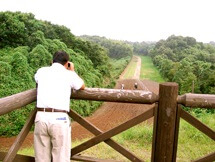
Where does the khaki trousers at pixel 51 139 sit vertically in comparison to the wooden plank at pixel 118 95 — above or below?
below

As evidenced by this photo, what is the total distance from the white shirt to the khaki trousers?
14 centimetres

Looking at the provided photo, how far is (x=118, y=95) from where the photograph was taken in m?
3.07

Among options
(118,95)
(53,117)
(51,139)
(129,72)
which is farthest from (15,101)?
(129,72)

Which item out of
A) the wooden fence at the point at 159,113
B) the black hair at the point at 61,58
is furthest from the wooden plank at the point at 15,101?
the black hair at the point at 61,58

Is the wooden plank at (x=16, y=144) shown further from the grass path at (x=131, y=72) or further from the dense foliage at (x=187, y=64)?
the grass path at (x=131, y=72)

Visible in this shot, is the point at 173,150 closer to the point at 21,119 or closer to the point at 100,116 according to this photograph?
the point at 21,119

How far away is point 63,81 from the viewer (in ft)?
9.82

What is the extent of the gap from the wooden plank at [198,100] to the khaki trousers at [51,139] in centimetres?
130

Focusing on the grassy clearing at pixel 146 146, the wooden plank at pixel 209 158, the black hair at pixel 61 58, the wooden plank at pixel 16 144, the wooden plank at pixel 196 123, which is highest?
the black hair at pixel 61 58

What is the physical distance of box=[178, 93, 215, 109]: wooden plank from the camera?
2.90 metres

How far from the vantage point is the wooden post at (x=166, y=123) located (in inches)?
115

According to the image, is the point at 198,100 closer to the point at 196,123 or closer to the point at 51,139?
the point at 196,123

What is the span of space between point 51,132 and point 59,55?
2.93 ft

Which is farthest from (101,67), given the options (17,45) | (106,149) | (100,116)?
(106,149)
